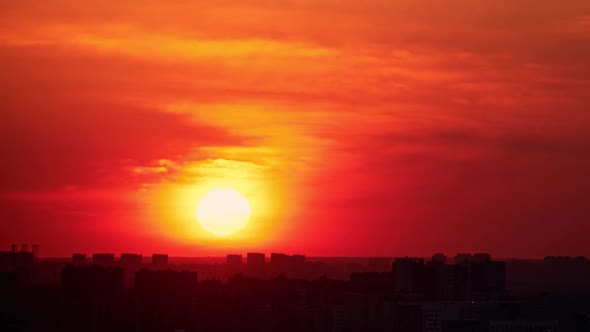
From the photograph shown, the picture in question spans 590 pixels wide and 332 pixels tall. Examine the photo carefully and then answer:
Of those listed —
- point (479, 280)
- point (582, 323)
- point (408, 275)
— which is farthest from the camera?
point (479, 280)

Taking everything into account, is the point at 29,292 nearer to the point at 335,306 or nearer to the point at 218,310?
the point at 218,310

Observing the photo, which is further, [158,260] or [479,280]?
[158,260]

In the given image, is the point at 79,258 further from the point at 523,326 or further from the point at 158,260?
the point at 523,326

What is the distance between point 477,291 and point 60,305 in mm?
40866

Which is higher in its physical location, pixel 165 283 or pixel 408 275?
pixel 408 275

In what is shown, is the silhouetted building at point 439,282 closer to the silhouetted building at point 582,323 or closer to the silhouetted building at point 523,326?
the silhouetted building at point 582,323

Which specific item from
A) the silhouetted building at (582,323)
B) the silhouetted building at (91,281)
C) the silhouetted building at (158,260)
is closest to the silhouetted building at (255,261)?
the silhouetted building at (158,260)

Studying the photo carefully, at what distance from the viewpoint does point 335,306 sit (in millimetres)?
96375

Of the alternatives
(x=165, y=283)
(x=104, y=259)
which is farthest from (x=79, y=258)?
(x=165, y=283)

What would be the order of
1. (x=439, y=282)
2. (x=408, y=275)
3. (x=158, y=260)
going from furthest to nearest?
1. (x=158, y=260)
2. (x=408, y=275)
3. (x=439, y=282)

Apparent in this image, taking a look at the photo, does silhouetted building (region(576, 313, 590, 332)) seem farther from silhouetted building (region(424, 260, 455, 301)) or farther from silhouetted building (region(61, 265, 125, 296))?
silhouetted building (region(61, 265, 125, 296))

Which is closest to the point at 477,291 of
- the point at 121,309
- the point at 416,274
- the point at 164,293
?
the point at 416,274

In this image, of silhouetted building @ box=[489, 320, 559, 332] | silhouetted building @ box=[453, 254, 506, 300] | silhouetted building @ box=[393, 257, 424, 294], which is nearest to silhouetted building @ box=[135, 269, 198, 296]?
silhouetted building @ box=[393, 257, 424, 294]

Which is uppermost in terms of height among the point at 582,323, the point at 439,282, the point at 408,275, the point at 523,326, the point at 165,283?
the point at 408,275
